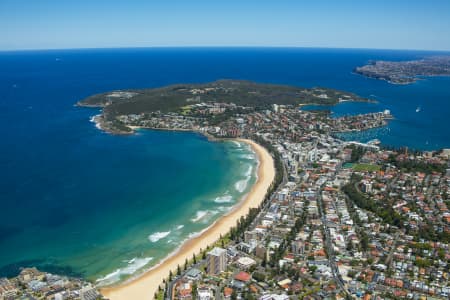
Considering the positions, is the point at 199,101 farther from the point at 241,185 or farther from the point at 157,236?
the point at 157,236

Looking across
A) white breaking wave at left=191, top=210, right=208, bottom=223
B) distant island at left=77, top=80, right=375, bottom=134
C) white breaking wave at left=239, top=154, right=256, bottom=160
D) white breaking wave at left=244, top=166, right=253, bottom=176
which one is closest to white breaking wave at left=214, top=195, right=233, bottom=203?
white breaking wave at left=191, top=210, right=208, bottom=223

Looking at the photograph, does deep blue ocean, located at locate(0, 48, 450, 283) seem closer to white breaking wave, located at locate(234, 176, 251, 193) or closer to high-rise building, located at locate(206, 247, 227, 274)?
white breaking wave, located at locate(234, 176, 251, 193)

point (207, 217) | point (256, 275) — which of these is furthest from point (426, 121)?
point (256, 275)

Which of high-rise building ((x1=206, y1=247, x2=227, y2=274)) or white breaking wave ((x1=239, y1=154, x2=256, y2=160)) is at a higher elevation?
white breaking wave ((x1=239, y1=154, x2=256, y2=160))

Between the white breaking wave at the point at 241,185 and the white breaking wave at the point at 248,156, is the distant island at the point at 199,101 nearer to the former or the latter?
the white breaking wave at the point at 248,156

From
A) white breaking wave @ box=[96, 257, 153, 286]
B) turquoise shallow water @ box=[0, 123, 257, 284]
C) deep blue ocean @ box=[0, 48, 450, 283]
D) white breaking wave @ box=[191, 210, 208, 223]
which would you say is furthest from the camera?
white breaking wave @ box=[191, 210, 208, 223]

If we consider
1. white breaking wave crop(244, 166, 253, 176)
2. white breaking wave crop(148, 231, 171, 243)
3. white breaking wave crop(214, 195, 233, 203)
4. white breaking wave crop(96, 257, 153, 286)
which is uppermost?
white breaking wave crop(244, 166, 253, 176)

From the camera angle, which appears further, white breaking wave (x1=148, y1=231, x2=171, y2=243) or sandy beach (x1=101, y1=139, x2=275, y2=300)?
white breaking wave (x1=148, y1=231, x2=171, y2=243)
